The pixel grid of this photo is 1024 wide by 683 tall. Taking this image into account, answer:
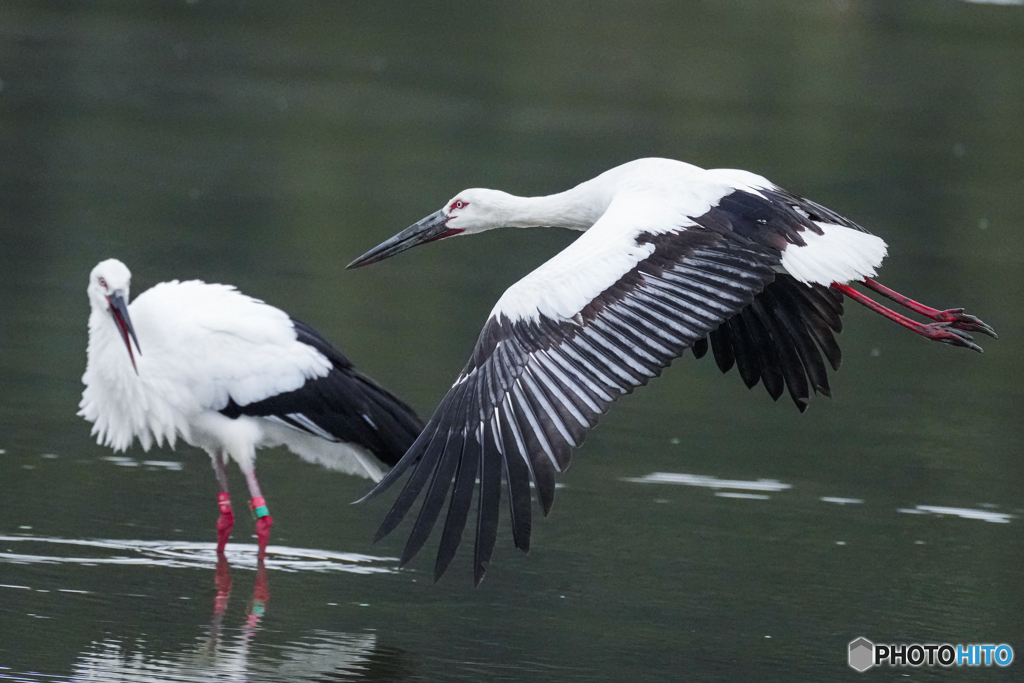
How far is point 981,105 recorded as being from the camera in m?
28.0

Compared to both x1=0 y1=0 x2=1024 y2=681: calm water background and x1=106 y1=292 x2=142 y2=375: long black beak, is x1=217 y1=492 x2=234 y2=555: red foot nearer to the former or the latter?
x1=0 y1=0 x2=1024 y2=681: calm water background

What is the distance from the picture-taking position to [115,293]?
901 cm

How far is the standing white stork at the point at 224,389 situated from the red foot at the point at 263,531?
42 centimetres

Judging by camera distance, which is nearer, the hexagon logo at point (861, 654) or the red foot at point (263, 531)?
the hexagon logo at point (861, 654)

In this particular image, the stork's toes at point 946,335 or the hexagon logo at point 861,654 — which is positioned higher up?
the stork's toes at point 946,335

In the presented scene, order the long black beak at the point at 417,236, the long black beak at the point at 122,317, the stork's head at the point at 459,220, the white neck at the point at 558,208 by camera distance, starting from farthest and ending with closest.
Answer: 1. the long black beak at the point at 417,236
2. the stork's head at the point at 459,220
3. the long black beak at the point at 122,317
4. the white neck at the point at 558,208

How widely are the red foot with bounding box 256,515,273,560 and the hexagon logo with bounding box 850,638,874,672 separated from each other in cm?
254

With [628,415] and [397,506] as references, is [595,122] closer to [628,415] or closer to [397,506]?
[628,415]

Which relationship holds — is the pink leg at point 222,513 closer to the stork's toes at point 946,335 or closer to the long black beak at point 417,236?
the long black beak at point 417,236

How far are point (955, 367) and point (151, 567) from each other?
274 inches

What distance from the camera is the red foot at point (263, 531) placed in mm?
8453

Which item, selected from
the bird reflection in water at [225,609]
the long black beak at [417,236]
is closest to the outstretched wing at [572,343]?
the bird reflection in water at [225,609]

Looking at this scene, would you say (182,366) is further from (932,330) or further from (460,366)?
(932,330)

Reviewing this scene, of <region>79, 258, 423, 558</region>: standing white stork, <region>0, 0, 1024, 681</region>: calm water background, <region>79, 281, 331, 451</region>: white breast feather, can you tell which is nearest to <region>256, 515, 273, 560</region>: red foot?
<region>0, 0, 1024, 681</region>: calm water background
